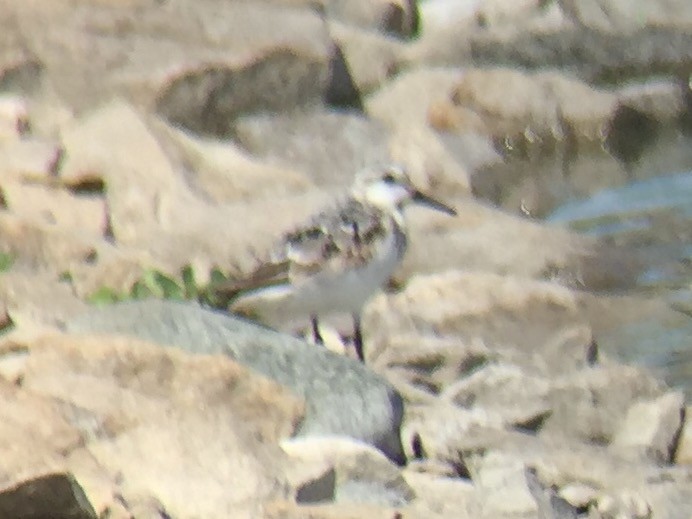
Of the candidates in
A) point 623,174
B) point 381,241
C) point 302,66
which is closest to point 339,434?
point 381,241

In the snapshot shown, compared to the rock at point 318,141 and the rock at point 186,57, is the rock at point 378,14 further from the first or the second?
the rock at point 318,141

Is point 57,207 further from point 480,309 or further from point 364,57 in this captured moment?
point 364,57

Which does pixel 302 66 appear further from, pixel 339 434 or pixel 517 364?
pixel 339 434

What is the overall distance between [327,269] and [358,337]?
47 centimetres

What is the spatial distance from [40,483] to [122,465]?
1.63 ft

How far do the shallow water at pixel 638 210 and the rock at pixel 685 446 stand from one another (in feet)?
3.55

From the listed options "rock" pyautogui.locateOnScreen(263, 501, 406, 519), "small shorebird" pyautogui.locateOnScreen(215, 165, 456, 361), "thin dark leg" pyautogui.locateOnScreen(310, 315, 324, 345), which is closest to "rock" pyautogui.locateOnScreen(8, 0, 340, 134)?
"small shorebird" pyautogui.locateOnScreen(215, 165, 456, 361)

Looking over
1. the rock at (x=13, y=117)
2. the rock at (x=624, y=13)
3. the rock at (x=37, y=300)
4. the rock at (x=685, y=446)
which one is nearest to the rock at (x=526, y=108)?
the rock at (x=624, y=13)

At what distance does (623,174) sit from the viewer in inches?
480

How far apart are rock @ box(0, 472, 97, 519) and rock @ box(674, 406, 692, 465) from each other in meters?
2.84

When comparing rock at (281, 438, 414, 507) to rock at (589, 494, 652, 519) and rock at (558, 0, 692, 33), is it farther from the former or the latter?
rock at (558, 0, 692, 33)

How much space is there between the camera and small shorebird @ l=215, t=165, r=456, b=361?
7637 millimetres

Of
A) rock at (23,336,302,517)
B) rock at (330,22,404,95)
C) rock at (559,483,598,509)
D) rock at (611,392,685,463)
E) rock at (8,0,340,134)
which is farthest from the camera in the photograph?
rock at (330,22,404,95)

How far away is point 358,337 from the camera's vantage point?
791cm
